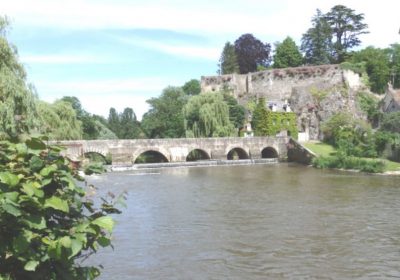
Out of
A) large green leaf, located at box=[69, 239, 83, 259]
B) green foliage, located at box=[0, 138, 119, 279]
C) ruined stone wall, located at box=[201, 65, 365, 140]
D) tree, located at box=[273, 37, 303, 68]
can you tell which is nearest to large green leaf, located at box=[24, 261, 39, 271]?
green foliage, located at box=[0, 138, 119, 279]

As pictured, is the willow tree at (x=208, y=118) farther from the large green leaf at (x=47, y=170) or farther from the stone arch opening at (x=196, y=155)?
the large green leaf at (x=47, y=170)

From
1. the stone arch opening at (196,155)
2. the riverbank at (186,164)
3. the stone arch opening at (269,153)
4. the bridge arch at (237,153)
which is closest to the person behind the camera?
the riverbank at (186,164)

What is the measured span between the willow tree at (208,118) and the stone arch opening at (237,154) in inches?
71.5

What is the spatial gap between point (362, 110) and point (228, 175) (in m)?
28.5

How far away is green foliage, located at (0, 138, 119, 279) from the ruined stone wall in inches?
2064

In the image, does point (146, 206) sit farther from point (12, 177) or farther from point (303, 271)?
point (12, 177)

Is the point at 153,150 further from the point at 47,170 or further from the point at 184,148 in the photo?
the point at 47,170

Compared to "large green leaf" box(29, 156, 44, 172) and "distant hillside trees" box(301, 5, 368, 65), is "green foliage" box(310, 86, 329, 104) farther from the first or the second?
"large green leaf" box(29, 156, 44, 172)

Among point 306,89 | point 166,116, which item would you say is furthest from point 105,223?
point 306,89

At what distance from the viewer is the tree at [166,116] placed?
192 ft

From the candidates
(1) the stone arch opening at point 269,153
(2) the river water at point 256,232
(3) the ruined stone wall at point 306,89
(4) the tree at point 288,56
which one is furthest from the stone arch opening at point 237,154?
(2) the river water at point 256,232

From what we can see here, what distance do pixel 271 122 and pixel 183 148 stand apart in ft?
42.5

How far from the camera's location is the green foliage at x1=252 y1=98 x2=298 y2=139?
2164 inches

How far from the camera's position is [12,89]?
19125mm
